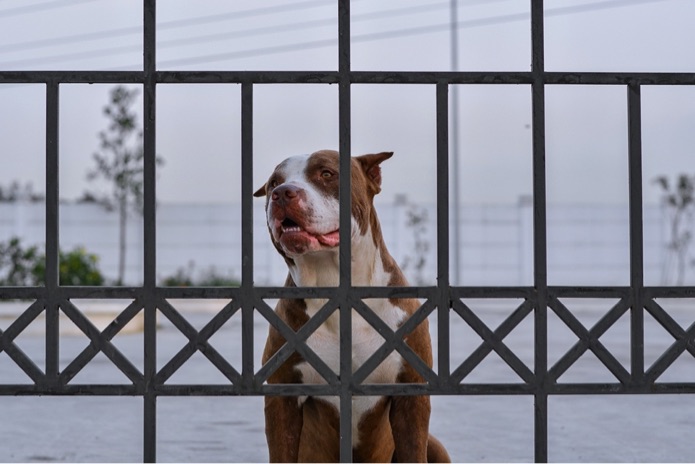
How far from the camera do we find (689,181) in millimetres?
29719

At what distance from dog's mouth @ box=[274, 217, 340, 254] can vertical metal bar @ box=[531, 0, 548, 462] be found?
3.45ft

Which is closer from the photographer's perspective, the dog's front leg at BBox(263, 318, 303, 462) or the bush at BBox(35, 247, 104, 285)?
the dog's front leg at BBox(263, 318, 303, 462)

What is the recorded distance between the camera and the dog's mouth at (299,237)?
4.34m

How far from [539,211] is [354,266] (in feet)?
3.98

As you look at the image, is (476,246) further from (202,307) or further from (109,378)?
(109,378)

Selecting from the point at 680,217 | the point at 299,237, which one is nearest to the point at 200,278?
the point at 680,217

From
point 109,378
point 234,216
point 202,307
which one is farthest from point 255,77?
point 234,216

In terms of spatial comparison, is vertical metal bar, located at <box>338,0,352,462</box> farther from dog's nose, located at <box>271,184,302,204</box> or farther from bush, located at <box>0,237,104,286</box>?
bush, located at <box>0,237,104,286</box>

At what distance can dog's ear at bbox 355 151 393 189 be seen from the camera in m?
4.62

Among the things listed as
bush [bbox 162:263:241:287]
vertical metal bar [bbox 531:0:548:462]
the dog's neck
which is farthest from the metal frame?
bush [bbox 162:263:241:287]

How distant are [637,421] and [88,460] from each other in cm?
456

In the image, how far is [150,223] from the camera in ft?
11.9

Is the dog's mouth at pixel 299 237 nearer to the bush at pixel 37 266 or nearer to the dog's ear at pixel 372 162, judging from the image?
the dog's ear at pixel 372 162

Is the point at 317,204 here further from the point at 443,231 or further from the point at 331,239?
the point at 443,231
